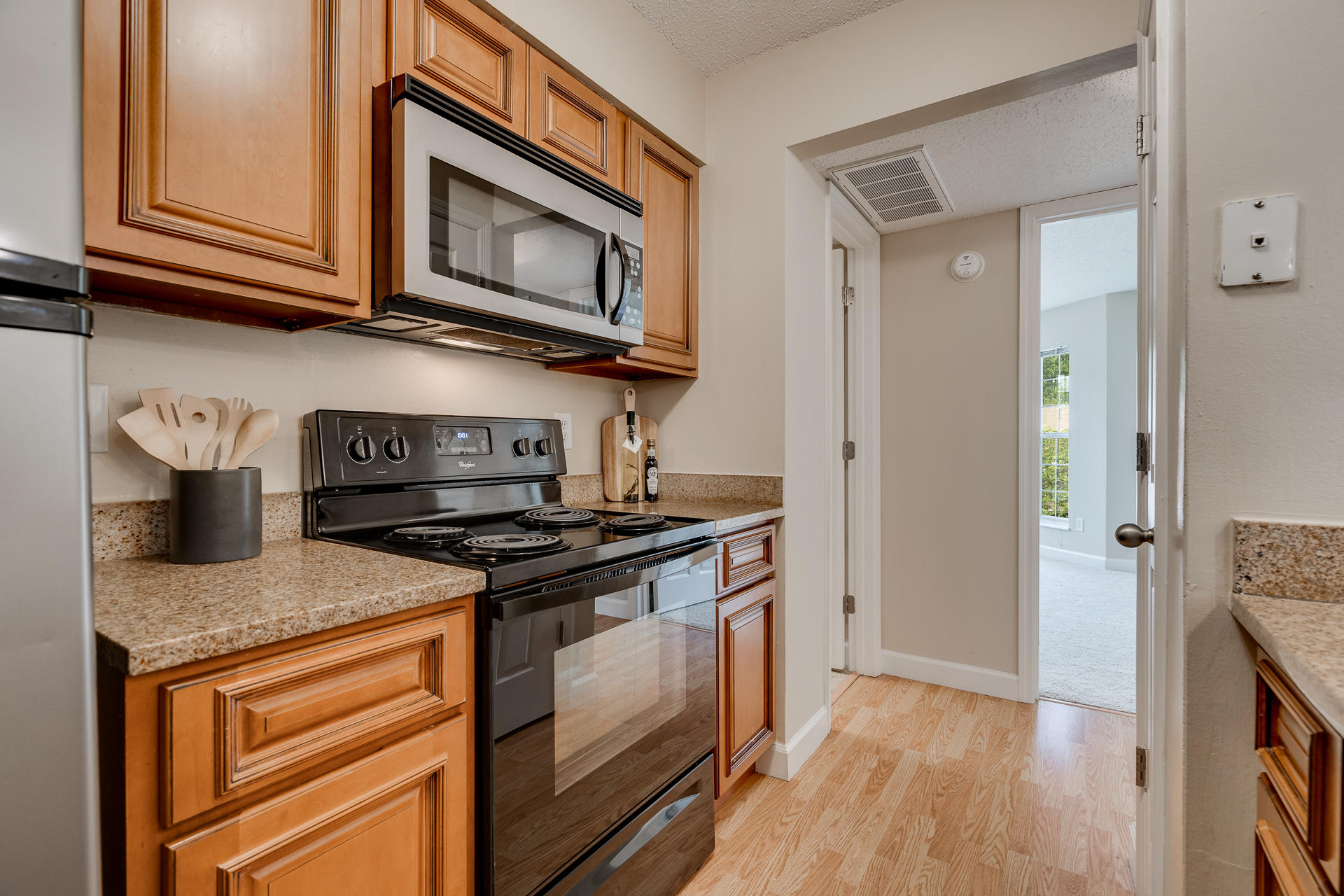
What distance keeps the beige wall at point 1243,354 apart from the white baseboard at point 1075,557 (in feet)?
17.1

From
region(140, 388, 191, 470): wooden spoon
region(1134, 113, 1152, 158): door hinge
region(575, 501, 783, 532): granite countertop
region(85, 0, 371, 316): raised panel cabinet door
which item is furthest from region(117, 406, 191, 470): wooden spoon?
region(1134, 113, 1152, 158): door hinge

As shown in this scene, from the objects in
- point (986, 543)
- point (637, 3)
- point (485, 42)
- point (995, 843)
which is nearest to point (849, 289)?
point (986, 543)

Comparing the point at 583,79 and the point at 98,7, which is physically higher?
the point at 583,79

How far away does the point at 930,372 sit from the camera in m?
2.96

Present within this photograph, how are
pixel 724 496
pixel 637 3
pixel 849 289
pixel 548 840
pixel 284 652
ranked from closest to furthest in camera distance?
pixel 284 652 < pixel 548 840 < pixel 637 3 < pixel 724 496 < pixel 849 289

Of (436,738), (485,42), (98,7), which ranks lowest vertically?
(436,738)

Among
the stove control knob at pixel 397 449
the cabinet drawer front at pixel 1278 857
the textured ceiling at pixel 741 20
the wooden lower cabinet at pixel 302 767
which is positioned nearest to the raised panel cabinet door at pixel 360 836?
the wooden lower cabinet at pixel 302 767

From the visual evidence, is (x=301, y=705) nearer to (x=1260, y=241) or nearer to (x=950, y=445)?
(x=1260, y=241)

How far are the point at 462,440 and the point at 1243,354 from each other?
5.40 ft

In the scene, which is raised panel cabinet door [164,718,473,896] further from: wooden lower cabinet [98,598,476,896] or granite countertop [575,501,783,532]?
granite countertop [575,501,783,532]

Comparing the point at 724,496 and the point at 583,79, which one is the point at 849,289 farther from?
the point at 583,79

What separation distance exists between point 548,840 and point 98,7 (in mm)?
1538

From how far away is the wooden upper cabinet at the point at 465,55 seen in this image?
51.5 inches

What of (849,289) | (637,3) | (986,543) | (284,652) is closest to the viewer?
(284,652)
